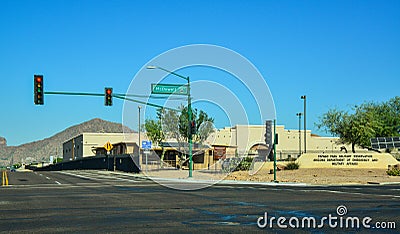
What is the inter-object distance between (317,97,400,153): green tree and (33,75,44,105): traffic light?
40622 millimetres

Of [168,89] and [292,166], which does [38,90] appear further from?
[292,166]

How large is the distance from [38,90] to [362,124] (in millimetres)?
44216

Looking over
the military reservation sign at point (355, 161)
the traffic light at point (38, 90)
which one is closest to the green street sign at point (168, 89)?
the traffic light at point (38, 90)

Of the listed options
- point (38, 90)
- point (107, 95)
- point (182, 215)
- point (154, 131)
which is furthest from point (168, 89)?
point (154, 131)

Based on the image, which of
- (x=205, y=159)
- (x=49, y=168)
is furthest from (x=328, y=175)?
(x=49, y=168)

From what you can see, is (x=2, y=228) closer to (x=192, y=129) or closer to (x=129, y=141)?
(x=192, y=129)

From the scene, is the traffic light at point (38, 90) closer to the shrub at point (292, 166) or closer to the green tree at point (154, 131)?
the shrub at point (292, 166)

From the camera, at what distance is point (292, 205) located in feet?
57.6

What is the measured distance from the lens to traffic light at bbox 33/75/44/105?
3306cm

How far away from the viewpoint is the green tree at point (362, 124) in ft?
214

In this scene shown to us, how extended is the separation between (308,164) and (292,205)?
112ft

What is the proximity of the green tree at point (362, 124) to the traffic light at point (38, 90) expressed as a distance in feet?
133

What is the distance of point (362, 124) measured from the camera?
65.9 m

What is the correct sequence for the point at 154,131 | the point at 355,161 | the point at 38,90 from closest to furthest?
the point at 38,90 → the point at 355,161 → the point at 154,131
